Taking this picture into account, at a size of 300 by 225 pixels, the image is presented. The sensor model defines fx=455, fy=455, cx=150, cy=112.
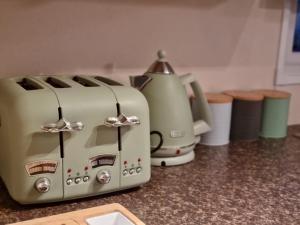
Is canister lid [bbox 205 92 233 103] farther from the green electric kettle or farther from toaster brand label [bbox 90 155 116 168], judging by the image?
toaster brand label [bbox 90 155 116 168]

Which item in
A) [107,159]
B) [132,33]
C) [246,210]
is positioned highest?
[132,33]

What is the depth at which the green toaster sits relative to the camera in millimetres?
954

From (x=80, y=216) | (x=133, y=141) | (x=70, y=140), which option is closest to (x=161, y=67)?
(x=133, y=141)

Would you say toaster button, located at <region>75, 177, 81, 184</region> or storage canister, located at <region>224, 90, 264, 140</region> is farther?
storage canister, located at <region>224, 90, 264, 140</region>

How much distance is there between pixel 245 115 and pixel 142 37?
44 centimetres

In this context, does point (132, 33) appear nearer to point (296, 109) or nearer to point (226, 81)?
point (226, 81)

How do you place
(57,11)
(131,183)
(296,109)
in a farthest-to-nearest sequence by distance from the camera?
(296,109)
(57,11)
(131,183)

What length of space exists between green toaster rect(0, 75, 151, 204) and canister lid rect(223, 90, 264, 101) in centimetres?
55

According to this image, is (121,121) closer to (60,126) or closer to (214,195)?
(60,126)

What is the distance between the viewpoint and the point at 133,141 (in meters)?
1.07

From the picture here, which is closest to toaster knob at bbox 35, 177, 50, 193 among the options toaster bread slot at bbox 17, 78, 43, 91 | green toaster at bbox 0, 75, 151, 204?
green toaster at bbox 0, 75, 151, 204

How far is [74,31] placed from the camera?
132 cm

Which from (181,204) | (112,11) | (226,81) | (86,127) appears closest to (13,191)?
(86,127)

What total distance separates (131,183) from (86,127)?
0.61 feet
